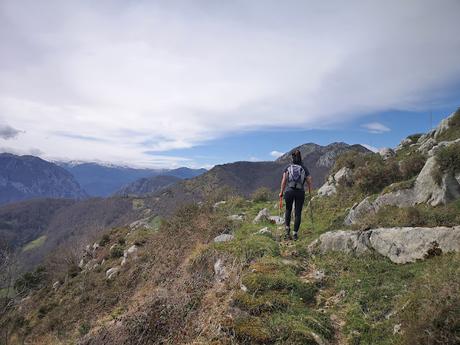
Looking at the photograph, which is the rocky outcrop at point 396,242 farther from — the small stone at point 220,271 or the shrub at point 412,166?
the shrub at point 412,166

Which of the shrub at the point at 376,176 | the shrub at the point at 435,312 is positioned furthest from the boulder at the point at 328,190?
the shrub at the point at 435,312

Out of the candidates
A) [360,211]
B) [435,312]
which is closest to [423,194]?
[360,211]

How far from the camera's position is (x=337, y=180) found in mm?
19844

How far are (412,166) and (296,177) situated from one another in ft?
22.3

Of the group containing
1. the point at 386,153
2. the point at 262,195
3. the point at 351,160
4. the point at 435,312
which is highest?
the point at 386,153

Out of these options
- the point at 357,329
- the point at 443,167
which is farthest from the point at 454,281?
the point at 443,167

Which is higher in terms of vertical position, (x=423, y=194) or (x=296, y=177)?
(x=296, y=177)

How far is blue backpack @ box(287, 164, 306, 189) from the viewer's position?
12391 millimetres

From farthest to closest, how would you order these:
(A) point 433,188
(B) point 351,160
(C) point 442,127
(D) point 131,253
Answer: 1. (D) point 131,253
2. (C) point 442,127
3. (B) point 351,160
4. (A) point 433,188

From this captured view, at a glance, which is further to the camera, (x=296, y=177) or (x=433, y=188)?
(x=296, y=177)

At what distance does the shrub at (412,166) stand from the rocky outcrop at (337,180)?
3230 mm

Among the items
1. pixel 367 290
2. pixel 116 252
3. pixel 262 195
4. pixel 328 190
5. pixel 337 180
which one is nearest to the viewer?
pixel 367 290

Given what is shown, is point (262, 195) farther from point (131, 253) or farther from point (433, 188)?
point (433, 188)

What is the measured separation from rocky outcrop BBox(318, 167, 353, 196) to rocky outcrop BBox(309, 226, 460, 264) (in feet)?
28.4
